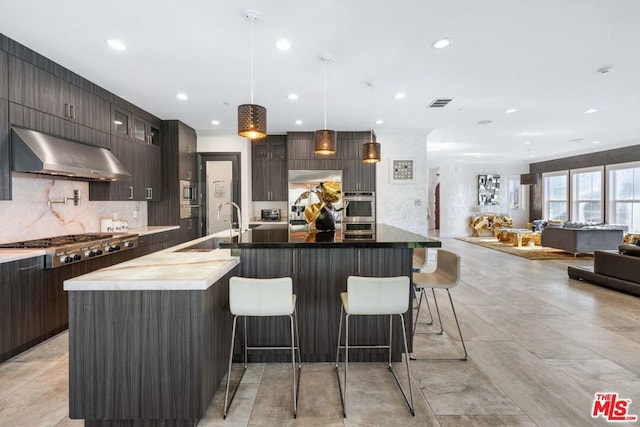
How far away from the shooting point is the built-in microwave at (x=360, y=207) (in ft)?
20.7

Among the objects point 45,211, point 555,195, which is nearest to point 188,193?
point 45,211

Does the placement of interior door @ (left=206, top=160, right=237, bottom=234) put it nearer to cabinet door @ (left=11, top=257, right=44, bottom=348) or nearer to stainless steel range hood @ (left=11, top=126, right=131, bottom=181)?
stainless steel range hood @ (left=11, top=126, right=131, bottom=181)

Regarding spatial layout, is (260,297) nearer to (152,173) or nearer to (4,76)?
(4,76)

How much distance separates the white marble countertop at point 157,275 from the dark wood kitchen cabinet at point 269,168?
4.27 metres

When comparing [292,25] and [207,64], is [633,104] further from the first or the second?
[207,64]

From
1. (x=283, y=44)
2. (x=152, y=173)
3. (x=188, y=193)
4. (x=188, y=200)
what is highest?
(x=283, y=44)

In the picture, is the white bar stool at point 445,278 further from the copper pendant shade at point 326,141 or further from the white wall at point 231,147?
the white wall at point 231,147

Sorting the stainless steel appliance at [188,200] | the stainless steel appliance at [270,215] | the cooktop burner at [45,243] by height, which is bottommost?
the cooktop burner at [45,243]

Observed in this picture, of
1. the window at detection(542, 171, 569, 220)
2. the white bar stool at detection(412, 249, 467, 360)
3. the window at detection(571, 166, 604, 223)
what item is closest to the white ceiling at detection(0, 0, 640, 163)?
the white bar stool at detection(412, 249, 467, 360)

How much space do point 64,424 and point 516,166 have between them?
529 inches

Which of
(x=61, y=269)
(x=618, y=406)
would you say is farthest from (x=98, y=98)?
(x=618, y=406)

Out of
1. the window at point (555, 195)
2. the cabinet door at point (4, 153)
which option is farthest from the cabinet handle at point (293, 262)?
the window at point (555, 195)

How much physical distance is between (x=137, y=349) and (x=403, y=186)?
5581 millimetres

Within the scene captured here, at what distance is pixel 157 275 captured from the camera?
1.80 meters
